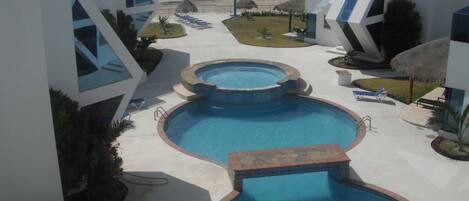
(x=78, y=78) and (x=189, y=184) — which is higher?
(x=78, y=78)

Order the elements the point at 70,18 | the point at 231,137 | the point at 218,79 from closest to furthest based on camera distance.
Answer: the point at 70,18 < the point at 231,137 < the point at 218,79

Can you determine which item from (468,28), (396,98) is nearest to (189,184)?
(468,28)

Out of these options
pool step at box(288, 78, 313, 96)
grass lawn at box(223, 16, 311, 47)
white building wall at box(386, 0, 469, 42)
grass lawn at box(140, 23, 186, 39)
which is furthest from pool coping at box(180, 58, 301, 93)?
grass lawn at box(140, 23, 186, 39)

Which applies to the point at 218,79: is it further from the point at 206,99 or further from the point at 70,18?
the point at 70,18

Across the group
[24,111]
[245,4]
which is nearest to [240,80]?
[24,111]

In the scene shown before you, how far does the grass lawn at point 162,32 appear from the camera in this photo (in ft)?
137

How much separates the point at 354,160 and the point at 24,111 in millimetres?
11555

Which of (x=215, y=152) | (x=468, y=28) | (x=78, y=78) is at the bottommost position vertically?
(x=215, y=152)

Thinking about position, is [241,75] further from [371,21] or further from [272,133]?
[371,21]

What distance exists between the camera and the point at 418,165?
17.4 m

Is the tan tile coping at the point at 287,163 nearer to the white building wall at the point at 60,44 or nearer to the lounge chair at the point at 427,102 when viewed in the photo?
the white building wall at the point at 60,44

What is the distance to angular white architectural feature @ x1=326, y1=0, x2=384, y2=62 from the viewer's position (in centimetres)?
2991

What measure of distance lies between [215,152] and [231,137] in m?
1.82

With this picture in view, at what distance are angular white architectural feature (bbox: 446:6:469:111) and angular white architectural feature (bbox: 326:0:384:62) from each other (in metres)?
11.2
